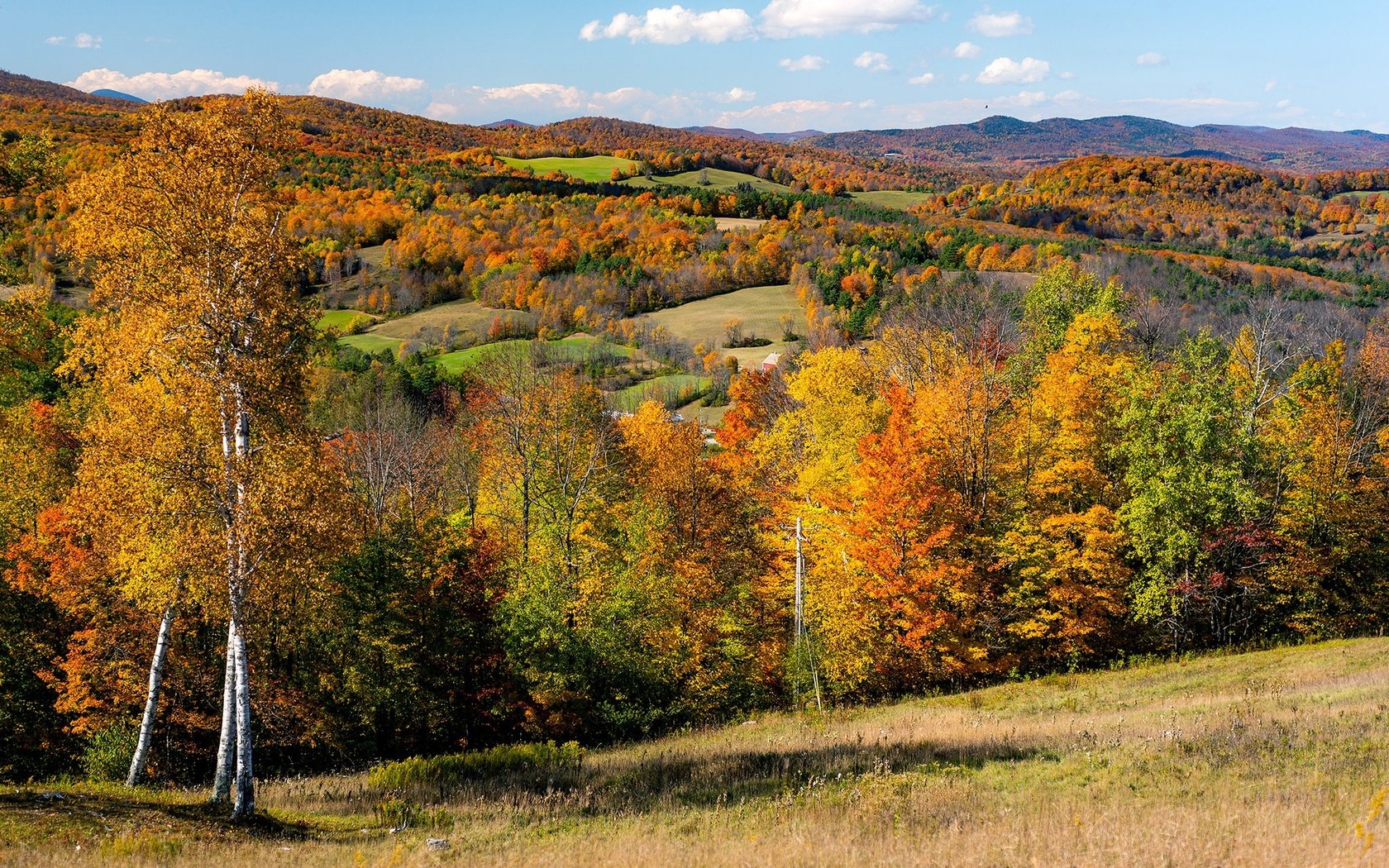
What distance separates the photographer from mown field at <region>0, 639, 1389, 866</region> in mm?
10523

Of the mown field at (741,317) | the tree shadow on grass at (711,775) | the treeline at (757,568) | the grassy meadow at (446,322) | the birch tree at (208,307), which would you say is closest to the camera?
the birch tree at (208,307)

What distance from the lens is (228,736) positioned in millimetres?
15047

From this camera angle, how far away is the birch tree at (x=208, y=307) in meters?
14.7

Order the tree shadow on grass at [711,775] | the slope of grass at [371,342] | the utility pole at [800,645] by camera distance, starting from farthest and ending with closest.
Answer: the slope of grass at [371,342] → the utility pole at [800,645] → the tree shadow on grass at [711,775]

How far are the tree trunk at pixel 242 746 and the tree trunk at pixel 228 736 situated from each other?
0.16 meters

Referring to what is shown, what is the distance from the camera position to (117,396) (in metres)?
15.3

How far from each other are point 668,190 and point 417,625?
166 metres

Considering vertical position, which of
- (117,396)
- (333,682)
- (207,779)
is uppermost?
(117,396)

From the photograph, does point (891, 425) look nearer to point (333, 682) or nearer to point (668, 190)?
point (333, 682)

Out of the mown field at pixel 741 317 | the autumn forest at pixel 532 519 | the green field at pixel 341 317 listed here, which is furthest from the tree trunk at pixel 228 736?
the green field at pixel 341 317

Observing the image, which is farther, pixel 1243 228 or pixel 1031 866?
pixel 1243 228

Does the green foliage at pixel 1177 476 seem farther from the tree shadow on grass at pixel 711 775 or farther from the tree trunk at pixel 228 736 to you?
the tree trunk at pixel 228 736

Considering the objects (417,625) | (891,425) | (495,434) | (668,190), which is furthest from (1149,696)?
(668,190)

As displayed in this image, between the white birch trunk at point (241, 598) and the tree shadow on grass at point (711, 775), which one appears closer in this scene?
the white birch trunk at point (241, 598)
